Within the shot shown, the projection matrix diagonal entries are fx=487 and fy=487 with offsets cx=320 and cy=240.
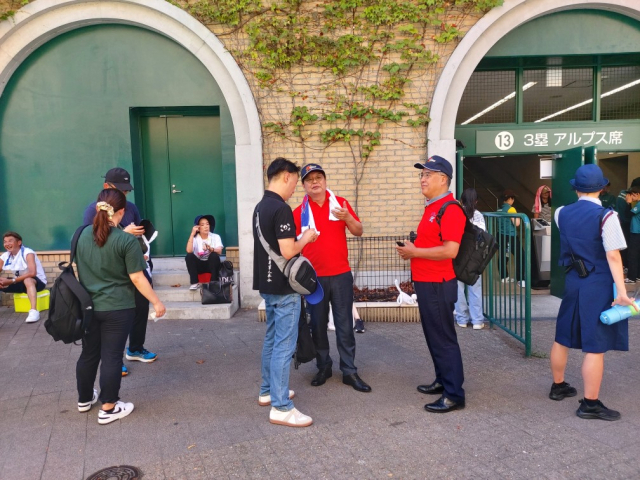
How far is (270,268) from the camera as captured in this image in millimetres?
3553

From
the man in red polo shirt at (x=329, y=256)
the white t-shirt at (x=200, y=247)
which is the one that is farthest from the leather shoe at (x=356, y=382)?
the white t-shirt at (x=200, y=247)

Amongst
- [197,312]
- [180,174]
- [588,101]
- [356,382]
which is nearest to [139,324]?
[197,312]

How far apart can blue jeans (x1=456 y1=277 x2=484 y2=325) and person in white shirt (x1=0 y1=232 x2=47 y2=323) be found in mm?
5858

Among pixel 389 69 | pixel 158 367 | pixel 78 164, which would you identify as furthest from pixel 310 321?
pixel 78 164

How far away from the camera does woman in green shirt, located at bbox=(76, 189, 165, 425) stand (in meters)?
3.64

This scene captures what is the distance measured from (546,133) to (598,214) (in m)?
4.80

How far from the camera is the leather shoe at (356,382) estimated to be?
4297mm

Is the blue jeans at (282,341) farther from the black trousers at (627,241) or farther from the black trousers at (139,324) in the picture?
the black trousers at (627,241)

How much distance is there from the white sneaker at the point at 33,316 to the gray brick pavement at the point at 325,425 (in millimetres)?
1355

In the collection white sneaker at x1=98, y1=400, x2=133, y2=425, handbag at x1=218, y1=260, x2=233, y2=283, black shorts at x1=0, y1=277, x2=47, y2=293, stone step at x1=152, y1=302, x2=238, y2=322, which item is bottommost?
white sneaker at x1=98, y1=400, x2=133, y2=425

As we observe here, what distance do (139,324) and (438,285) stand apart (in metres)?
3.08

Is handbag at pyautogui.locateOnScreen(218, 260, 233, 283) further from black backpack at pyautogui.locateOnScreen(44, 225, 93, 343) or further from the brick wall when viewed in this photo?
black backpack at pyautogui.locateOnScreen(44, 225, 93, 343)

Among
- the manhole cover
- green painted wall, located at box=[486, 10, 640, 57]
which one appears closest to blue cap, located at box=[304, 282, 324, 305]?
the manhole cover

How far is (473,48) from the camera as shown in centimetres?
725
